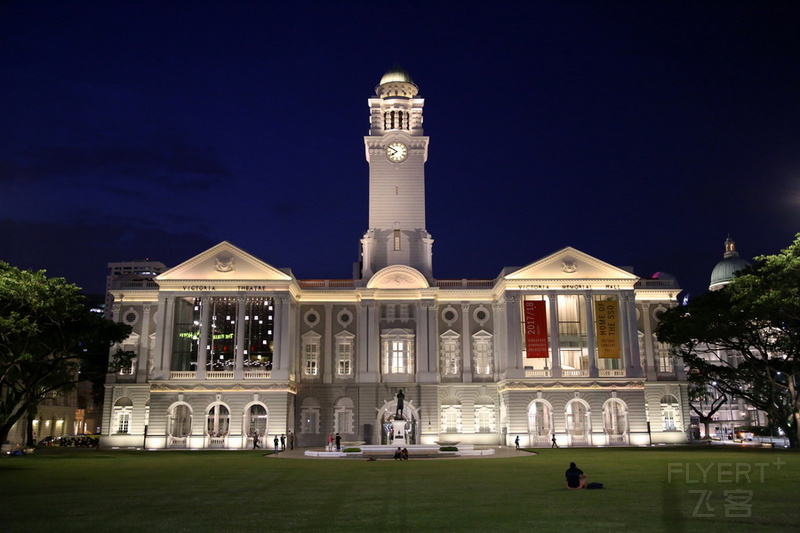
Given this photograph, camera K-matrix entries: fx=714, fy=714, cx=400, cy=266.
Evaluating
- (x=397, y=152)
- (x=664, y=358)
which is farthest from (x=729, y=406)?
(x=397, y=152)

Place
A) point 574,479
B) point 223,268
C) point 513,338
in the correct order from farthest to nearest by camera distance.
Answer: point 513,338 < point 223,268 < point 574,479

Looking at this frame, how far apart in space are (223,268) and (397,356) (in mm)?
15822

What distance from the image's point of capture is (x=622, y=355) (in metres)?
56.9

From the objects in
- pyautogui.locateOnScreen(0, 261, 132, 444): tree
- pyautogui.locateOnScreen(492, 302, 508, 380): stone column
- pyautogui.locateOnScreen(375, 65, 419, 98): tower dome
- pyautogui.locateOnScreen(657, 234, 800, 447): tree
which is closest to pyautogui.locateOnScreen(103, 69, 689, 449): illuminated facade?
pyautogui.locateOnScreen(492, 302, 508, 380): stone column

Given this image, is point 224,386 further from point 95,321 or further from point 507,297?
point 507,297

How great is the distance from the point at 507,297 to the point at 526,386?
7150 millimetres

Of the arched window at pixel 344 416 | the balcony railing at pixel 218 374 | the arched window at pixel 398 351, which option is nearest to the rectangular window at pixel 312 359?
the arched window at pixel 344 416

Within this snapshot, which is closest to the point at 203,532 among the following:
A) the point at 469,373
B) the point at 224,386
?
the point at 224,386

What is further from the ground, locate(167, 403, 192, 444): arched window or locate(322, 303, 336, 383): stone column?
locate(322, 303, 336, 383): stone column

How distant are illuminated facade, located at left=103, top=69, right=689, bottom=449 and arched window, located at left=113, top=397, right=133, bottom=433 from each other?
12cm

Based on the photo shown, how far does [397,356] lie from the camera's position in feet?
194

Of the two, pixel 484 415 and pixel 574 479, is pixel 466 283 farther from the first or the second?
pixel 574 479

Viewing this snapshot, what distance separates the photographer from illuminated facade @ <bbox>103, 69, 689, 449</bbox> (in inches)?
2160

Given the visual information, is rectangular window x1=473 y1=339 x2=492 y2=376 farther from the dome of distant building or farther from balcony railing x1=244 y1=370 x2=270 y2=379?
the dome of distant building
